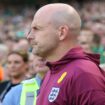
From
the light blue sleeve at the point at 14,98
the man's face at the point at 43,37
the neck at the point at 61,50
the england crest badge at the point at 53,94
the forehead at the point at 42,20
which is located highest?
the forehead at the point at 42,20

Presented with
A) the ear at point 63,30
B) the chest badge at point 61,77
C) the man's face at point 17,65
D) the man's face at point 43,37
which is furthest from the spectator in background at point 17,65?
the chest badge at point 61,77

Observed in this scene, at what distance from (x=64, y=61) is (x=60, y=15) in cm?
33

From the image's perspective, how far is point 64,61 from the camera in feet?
14.7

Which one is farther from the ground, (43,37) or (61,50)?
(43,37)

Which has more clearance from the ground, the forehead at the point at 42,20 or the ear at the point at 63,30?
the forehead at the point at 42,20

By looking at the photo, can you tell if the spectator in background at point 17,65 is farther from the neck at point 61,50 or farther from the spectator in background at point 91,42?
the neck at point 61,50

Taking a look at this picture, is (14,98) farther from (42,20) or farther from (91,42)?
(91,42)

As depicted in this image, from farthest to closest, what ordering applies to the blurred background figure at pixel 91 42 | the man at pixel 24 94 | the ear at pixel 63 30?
the blurred background figure at pixel 91 42 → the man at pixel 24 94 → the ear at pixel 63 30

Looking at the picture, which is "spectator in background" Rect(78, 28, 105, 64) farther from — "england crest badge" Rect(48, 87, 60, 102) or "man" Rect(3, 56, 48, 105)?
"england crest badge" Rect(48, 87, 60, 102)

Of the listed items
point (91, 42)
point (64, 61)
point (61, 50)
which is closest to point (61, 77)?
point (64, 61)

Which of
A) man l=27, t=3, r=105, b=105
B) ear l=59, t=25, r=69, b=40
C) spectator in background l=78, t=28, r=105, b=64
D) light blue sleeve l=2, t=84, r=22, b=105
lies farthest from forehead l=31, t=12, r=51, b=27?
spectator in background l=78, t=28, r=105, b=64

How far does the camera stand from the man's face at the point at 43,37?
455 centimetres

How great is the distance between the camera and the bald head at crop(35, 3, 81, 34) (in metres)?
4.55

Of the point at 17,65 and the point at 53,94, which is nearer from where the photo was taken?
the point at 53,94
